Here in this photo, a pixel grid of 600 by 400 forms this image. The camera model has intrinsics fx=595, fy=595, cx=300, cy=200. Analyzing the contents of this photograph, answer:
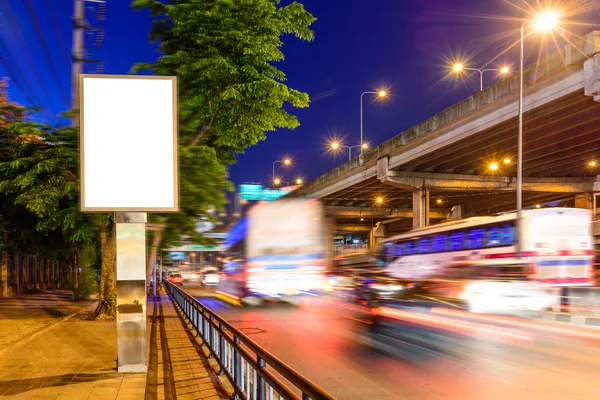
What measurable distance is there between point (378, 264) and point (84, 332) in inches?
775

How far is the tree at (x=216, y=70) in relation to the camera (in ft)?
47.2

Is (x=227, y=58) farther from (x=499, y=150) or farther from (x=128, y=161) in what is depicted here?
(x=499, y=150)

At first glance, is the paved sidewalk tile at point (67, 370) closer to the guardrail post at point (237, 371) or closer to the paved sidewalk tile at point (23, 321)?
the paved sidewalk tile at point (23, 321)

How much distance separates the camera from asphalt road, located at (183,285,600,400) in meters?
8.51

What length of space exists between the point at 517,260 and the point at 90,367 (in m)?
15.7

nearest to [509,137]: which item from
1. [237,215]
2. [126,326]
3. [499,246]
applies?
[499,246]

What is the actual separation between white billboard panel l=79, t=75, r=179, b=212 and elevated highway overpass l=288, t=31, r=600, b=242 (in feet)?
53.0

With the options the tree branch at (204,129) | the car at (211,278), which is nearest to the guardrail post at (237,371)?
the tree branch at (204,129)

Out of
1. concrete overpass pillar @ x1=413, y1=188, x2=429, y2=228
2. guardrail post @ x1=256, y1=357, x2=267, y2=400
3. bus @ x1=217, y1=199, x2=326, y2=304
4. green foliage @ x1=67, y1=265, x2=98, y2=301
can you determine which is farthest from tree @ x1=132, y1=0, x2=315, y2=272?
concrete overpass pillar @ x1=413, y1=188, x2=429, y2=228

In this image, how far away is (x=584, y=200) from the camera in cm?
5084

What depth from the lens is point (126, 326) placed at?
31.1ft

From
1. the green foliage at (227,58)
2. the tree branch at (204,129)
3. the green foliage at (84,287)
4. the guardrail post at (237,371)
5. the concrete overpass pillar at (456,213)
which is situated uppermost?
the green foliage at (227,58)

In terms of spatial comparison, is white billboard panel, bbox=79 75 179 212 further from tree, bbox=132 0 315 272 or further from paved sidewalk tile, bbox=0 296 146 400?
tree, bbox=132 0 315 272

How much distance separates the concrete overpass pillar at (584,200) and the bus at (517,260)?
95.3 feet
